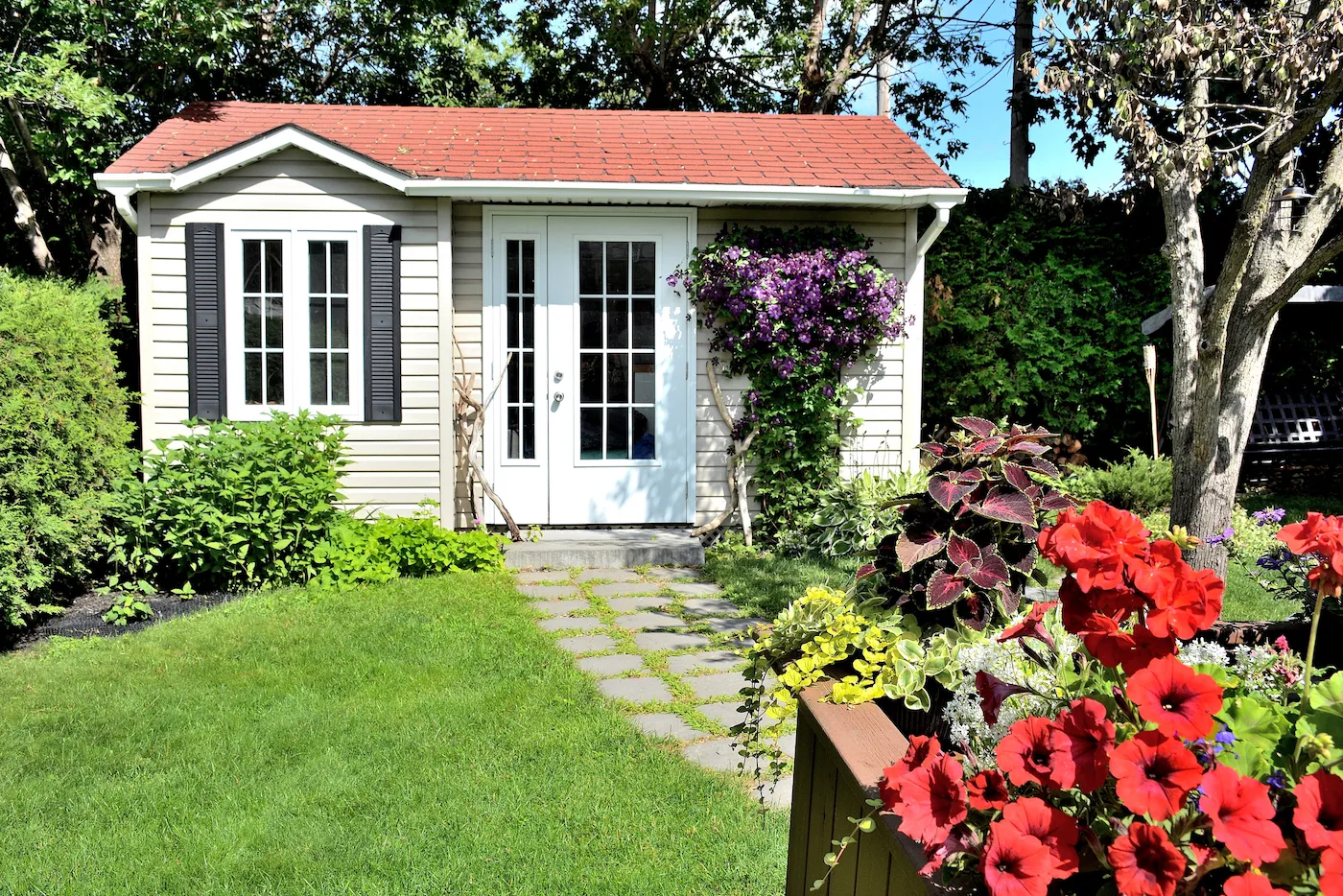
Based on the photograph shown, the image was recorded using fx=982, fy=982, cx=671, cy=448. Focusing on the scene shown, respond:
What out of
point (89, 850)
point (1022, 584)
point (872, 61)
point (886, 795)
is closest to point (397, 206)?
point (89, 850)

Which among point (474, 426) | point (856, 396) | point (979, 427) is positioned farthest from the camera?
point (856, 396)

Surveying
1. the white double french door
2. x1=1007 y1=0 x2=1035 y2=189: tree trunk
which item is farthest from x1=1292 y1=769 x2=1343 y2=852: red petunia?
x1=1007 y1=0 x2=1035 y2=189: tree trunk

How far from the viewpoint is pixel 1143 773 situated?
1.11m

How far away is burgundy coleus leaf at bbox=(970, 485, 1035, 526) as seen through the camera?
232cm

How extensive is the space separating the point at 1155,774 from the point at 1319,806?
0.16 meters

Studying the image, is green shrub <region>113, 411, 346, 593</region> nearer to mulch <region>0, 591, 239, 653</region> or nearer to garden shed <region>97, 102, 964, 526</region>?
mulch <region>0, 591, 239, 653</region>

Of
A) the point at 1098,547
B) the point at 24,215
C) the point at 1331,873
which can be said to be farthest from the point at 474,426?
the point at 1331,873

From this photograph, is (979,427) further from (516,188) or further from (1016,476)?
(516,188)

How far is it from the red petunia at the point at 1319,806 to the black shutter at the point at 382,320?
660 centimetres

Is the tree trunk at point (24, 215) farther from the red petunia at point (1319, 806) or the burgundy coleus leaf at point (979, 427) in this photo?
the red petunia at point (1319, 806)

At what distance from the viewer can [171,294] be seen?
6949 millimetres

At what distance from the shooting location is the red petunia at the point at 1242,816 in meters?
1.02

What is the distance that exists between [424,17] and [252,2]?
2647mm

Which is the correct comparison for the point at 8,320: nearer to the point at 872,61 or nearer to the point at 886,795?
the point at 886,795
